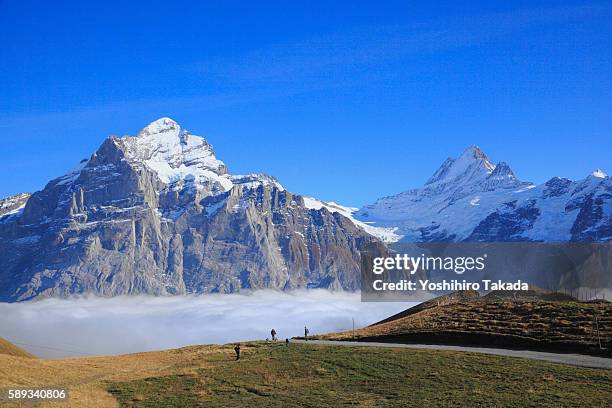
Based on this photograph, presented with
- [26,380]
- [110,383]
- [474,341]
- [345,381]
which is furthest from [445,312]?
[26,380]

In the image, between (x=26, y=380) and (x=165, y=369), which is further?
(x=165, y=369)

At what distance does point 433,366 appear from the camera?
4828 centimetres

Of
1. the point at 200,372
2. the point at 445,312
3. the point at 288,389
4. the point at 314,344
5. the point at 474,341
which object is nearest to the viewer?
the point at 288,389

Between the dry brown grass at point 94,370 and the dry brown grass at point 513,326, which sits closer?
the dry brown grass at point 94,370

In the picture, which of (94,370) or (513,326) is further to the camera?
(513,326)

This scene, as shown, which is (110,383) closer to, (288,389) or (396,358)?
(288,389)

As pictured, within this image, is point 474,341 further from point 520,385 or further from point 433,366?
point 520,385

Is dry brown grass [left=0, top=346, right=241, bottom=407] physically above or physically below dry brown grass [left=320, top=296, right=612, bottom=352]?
below

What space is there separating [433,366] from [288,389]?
10508 millimetres

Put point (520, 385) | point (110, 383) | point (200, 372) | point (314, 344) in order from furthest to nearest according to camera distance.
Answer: point (314, 344)
point (200, 372)
point (110, 383)
point (520, 385)

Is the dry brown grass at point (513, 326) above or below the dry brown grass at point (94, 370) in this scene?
above

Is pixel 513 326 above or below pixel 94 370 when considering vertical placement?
above

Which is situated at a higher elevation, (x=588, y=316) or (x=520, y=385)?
(x=588, y=316)

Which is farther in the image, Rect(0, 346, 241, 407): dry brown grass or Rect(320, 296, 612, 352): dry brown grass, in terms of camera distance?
Rect(320, 296, 612, 352): dry brown grass
